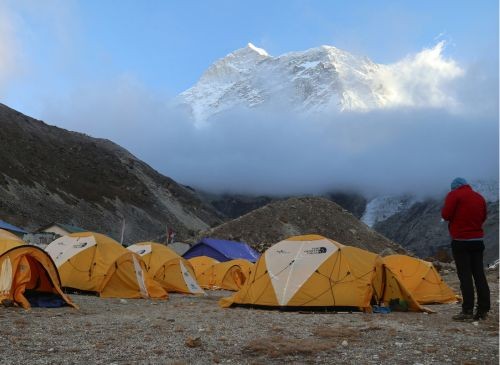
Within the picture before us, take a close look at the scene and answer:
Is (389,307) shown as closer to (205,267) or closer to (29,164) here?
(205,267)

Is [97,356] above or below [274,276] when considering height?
below

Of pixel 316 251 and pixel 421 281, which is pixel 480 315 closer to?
pixel 316 251

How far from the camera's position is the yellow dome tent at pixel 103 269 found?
18109 millimetres

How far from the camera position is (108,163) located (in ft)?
424

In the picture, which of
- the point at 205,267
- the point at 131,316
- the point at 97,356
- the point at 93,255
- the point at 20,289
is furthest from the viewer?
the point at 205,267

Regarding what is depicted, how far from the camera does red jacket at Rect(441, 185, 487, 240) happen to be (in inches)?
400

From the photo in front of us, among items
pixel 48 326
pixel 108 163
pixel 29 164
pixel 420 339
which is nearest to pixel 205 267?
pixel 48 326

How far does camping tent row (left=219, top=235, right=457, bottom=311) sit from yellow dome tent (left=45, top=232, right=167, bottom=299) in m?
4.71

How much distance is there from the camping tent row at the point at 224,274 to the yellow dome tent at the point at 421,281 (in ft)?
32.0

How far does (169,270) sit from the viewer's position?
22031mm

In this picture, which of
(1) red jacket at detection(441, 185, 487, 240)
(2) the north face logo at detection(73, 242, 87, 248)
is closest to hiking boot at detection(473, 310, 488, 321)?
(1) red jacket at detection(441, 185, 487, 240)

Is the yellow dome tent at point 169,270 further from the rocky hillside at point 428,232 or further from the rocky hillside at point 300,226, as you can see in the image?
the rocky hillside at point 428,232

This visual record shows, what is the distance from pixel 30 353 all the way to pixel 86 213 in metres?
84.6

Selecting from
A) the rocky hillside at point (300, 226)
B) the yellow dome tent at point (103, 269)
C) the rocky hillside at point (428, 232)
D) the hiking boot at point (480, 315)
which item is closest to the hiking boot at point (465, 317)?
the hiking boot at point (480, 315)
